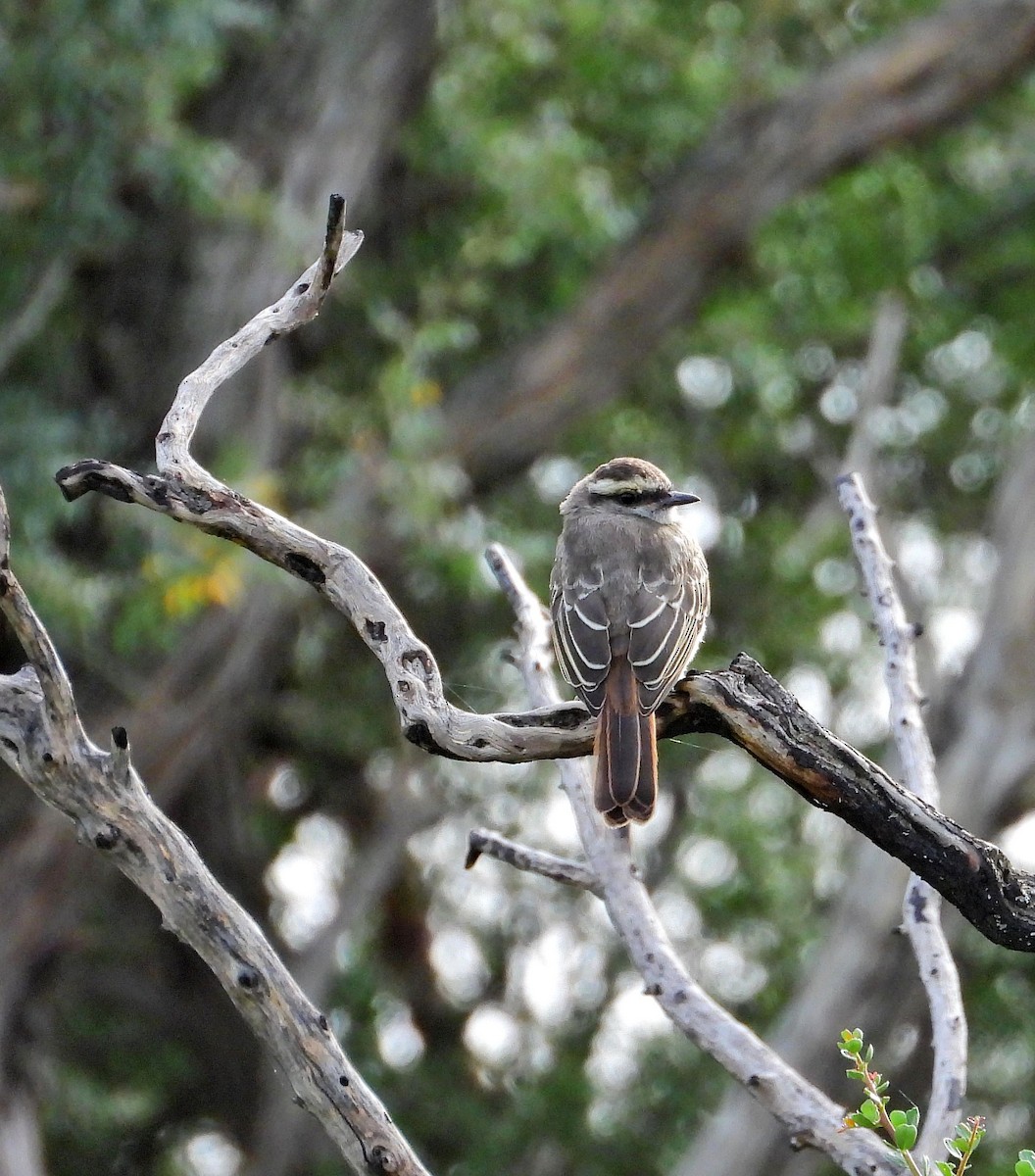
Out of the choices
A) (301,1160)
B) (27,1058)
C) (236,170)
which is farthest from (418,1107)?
(236,170)

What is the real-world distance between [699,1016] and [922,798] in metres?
0.76

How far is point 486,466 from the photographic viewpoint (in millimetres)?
11875

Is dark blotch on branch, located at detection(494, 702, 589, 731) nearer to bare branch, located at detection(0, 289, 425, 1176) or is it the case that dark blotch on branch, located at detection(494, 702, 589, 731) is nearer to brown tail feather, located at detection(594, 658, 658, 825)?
brown tail feather, located at detection(594, 658, 658, 825)

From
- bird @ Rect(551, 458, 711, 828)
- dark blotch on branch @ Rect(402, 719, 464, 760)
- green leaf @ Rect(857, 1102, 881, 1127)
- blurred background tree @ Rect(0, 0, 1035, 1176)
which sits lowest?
green leaf @ Rect(857, 1102, 881, 1127)

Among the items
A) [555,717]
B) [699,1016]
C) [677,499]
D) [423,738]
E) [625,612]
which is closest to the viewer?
[423,738]

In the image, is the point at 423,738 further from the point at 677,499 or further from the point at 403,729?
the point at 677,499

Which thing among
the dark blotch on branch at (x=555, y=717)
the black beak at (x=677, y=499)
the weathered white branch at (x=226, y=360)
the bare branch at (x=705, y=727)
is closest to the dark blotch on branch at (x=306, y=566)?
the bare branch at (x=705, y=727)

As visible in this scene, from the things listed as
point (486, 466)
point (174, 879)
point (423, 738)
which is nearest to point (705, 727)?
point (423, 738)

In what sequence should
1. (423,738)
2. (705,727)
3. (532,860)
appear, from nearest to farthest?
(423,738)
(705,727)
(532,860)

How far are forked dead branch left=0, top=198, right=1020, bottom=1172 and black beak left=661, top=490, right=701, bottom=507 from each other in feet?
7.06

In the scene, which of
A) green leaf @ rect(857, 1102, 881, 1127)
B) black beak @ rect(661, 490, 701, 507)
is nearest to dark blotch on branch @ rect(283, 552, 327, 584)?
green leaf @ rect(857, 1102, 881, 1127)

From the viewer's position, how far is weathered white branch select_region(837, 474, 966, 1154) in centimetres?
436

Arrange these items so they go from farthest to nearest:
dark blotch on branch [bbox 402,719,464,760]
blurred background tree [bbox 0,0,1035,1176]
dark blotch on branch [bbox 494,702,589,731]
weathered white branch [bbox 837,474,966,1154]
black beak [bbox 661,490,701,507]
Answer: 1. blurred background tree [bbox 0,0,1035,1176]
2. black beak [bbox 661,490,701,507]
3. weathered white branch [bbox 837,474,966,1154]
4. dark blotch on branch [bbox 494,702,589,731]
5. dark blotch on branch [bbox 402,719,464,760]

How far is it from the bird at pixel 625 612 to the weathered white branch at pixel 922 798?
1.84 ft
